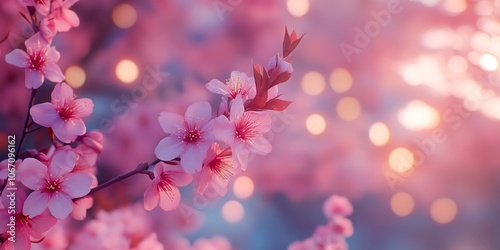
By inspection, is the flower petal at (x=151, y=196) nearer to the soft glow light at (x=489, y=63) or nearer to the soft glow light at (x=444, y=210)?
the soft glow light at (x=444, y=210)

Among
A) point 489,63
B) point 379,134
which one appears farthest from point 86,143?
point 489,63

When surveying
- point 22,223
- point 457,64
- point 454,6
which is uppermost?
point 454,6

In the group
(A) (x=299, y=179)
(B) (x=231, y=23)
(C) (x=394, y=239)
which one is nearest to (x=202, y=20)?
(B) (x=231, y=23)

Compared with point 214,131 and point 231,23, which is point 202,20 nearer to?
point 231,23

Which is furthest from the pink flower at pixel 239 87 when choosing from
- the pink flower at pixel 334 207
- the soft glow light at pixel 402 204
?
the soft glow light at pixel 402 204

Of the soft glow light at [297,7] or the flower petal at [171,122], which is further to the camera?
the soft glow light at [297,7]

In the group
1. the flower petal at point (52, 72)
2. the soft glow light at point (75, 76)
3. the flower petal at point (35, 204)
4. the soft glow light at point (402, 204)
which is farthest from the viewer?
the soft glow light at point (402, 204)

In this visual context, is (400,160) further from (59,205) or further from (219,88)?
(59,205)
